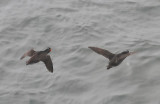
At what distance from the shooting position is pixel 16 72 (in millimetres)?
14344

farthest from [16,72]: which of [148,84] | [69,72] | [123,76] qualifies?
[148,84]

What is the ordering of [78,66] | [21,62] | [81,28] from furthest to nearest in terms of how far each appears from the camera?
1. [81,28]
2. [21,62]
3. [78,66]

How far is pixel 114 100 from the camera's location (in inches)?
464

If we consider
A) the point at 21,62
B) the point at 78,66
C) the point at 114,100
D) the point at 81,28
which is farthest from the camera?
the point at 81,28

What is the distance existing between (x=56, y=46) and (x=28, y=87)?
2648 mm

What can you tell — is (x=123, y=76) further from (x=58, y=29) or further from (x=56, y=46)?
(x=58, y=29)

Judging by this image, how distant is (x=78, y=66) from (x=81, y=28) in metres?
3.06

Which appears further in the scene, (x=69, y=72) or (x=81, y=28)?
(x=81, y=28)

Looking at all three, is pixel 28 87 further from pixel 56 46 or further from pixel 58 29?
pixel 58 29

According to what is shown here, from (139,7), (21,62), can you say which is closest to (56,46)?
(21,62)

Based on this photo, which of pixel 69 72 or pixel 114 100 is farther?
pixel 69 72

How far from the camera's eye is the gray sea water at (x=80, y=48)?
1246 cm

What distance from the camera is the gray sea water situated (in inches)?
491

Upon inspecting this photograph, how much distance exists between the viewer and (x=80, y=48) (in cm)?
1516
